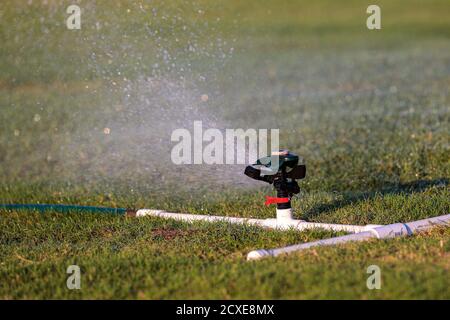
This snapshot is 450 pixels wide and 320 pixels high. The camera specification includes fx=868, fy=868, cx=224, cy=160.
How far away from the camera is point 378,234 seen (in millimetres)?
5176

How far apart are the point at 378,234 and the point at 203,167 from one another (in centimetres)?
326

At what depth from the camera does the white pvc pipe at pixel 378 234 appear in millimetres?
4792

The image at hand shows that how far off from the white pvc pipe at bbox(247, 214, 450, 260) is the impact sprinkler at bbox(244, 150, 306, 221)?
22.3 inches

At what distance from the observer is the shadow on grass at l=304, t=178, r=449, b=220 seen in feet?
20.3

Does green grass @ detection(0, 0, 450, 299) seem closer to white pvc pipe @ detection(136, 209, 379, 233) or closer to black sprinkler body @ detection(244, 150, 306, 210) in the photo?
white pvc pipe @ detection(136, 209, 379, 233)

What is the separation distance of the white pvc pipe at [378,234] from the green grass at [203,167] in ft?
0.32

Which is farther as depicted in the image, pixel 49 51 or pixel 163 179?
pixel 49 51

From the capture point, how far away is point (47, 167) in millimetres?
9047

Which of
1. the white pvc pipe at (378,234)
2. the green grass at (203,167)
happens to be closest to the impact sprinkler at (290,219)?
the white pvc pipe at (378,234)

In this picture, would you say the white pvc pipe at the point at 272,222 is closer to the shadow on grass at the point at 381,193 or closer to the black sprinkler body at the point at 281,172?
the black sprinkler body at the point at 281,172

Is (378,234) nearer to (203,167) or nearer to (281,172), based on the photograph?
(281,172)

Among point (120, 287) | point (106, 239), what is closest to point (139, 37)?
point (106, 239)

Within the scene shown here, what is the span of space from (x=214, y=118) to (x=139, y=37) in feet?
9.23

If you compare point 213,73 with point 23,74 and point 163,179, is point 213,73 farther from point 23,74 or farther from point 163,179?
point 163,179
